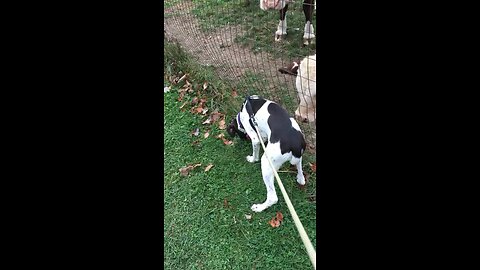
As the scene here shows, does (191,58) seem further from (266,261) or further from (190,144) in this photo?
(266,261)

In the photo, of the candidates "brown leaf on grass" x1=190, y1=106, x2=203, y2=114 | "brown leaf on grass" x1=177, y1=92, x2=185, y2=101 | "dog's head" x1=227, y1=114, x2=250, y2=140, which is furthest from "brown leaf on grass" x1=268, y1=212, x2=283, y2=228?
"brown leaf on grass" x1=177, y1=92, x2=185, y2=101

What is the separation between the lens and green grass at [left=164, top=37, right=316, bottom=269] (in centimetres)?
309

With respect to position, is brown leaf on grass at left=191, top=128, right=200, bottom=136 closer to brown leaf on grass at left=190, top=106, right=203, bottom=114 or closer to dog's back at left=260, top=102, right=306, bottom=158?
brown leaf on grass at left=190, top=106, right=203, bottom=114

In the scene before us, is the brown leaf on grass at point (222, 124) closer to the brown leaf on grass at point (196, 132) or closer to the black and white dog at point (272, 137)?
the brown leaf on grass at point (196, 132)

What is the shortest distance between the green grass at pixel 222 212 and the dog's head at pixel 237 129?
5.7 inches

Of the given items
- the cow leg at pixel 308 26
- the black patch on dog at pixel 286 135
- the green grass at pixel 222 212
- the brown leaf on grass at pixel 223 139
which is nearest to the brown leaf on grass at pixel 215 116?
the green grass at pixel 222 212

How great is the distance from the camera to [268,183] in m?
3.28

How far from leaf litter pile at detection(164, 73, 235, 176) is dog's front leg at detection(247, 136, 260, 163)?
0.38 metres

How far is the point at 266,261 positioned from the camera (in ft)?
9.96

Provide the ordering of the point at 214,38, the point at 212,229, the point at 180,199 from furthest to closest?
the point at 214,38 → the point at 180,199 → the point at 212,229

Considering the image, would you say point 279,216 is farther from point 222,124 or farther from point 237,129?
point 222,124

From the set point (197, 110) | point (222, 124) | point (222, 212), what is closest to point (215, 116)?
point (222, 124)
